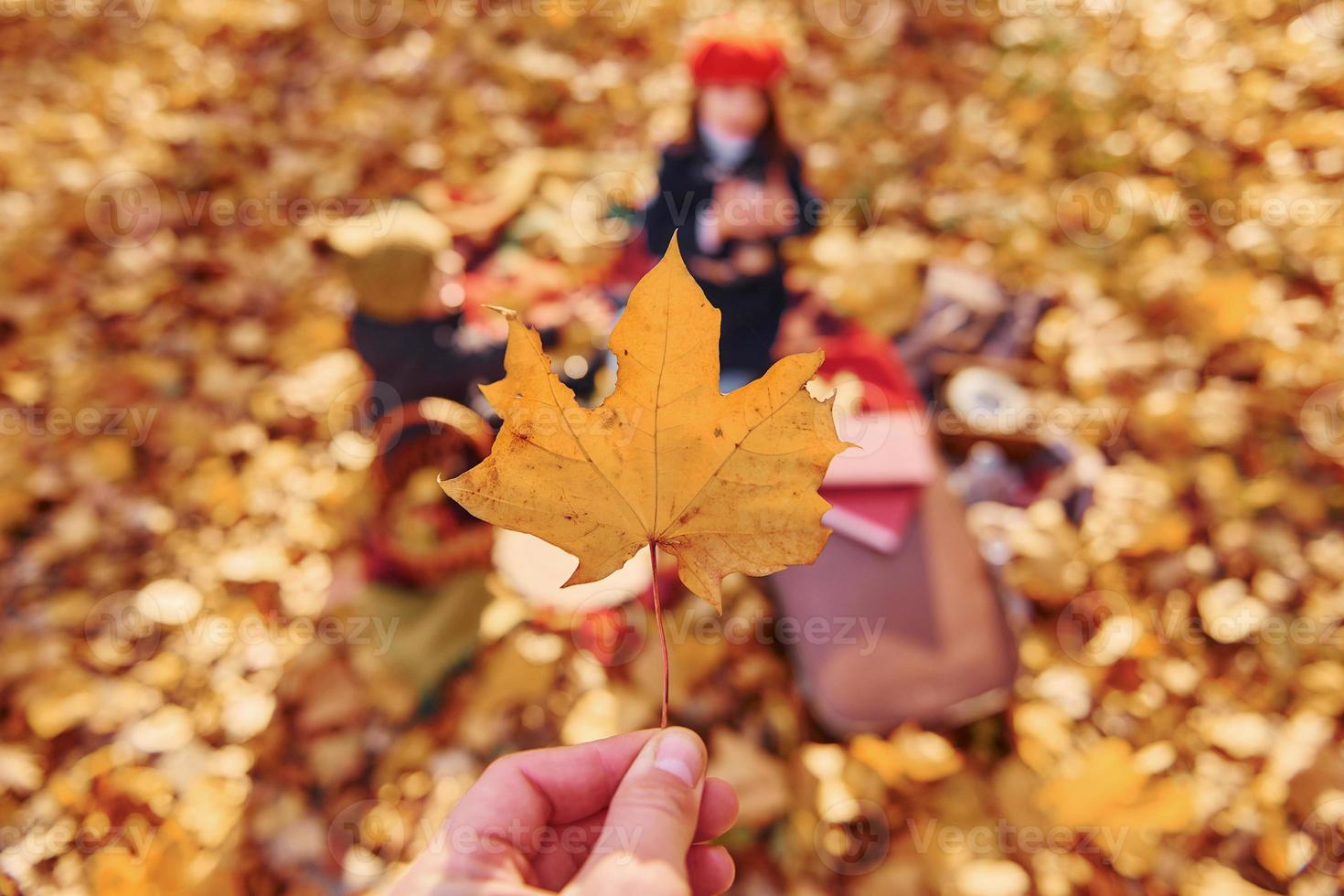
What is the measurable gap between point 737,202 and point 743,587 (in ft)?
3.24

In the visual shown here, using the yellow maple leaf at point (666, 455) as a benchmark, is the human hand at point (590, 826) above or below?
below

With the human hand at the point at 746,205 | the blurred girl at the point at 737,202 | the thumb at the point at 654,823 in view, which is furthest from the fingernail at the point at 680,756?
the human hand at the point at 746,205

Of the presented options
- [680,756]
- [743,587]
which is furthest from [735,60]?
[680,756]

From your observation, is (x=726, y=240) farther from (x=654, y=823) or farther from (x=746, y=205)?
(x=654, y=823)

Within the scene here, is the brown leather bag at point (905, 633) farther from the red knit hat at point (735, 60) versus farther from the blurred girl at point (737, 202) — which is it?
the red knit hat at point (735, 60)

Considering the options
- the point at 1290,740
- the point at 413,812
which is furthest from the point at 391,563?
the point at 1290,740

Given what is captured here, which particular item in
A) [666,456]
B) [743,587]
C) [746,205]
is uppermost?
[666,456]

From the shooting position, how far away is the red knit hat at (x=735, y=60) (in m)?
1.58

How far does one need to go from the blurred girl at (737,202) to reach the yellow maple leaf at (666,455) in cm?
101

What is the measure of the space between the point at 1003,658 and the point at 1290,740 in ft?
1.78

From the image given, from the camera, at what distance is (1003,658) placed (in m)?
1.38

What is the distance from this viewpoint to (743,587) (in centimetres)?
159

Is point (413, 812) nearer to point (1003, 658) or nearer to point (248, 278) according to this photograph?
point (1003, 658)

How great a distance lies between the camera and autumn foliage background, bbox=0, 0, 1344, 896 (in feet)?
4.22
